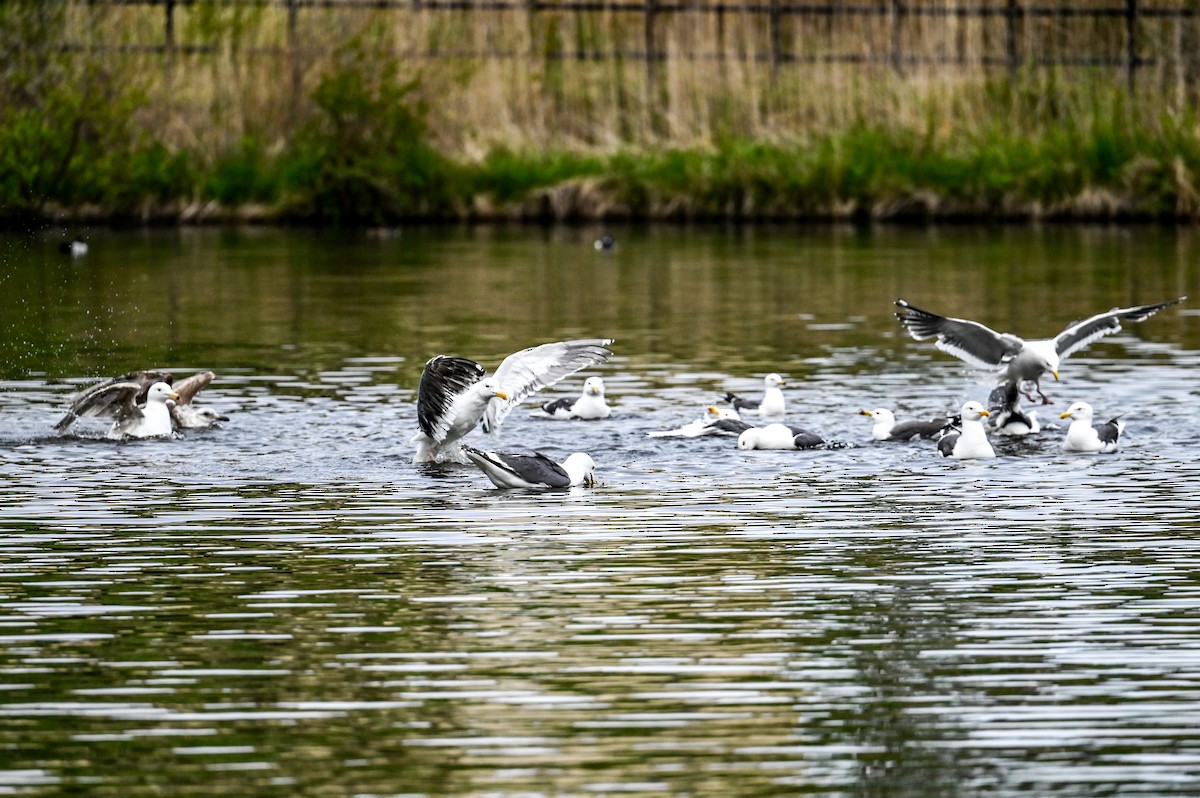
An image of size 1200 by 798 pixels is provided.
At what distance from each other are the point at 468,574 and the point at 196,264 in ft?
57.8

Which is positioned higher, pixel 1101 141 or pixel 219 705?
pixel 1101 141

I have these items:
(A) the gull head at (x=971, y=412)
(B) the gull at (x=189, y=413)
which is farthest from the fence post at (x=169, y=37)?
(A) the gull head at (x=971, y=412)

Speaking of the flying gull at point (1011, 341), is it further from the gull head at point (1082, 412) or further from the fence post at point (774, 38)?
the fence post at point (774, 38)

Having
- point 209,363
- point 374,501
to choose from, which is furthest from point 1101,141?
point 374,501

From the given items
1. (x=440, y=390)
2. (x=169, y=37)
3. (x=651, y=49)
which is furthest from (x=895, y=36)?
Answer: (x=440, y=390)

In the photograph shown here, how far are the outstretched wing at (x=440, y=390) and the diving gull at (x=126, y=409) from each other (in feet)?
6.20

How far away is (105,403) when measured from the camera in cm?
1340

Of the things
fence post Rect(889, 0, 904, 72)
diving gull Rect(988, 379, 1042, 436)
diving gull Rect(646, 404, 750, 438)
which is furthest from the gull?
fence post Rect(889, 0, 904, 72)

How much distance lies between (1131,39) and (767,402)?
22.3 m

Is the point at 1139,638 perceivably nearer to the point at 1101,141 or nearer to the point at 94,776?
the point at 94,776

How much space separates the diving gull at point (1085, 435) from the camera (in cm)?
1247

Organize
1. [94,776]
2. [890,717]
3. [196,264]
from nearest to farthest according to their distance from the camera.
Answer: [94,776]
[890,717]
[196,264]

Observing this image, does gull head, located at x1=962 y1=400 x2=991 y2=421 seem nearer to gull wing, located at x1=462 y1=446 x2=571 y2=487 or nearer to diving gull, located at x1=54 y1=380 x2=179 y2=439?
gull wing, located at x1=462 y1=446 x2=571 y2=487

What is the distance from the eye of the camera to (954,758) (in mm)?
6246
